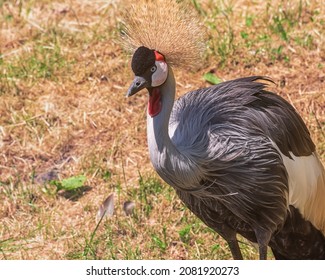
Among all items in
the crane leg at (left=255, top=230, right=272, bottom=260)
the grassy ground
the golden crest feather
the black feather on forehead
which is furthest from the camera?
the grassy ground

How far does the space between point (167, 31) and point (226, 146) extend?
0.50 m

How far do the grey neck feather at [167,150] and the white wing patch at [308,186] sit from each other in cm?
42

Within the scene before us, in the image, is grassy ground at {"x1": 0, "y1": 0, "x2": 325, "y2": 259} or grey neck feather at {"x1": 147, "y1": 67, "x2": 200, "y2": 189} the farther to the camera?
grassy ground at {"x1": 0, "y1": 0, "x2": 325, "y2": 259}

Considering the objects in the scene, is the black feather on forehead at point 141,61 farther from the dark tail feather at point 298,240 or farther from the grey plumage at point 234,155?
the dark tail feather at point 298,240

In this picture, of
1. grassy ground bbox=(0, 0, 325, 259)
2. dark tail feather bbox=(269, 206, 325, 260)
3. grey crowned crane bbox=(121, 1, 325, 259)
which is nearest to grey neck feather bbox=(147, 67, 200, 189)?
grey crowned crane bbox=(121, 1, 325, 259)

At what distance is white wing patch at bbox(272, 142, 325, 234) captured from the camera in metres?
3.63

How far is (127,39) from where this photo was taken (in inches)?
138

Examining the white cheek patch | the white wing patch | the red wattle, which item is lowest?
the white wing patch

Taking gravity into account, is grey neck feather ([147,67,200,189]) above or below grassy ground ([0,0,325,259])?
above

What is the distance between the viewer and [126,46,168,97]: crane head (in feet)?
10.5

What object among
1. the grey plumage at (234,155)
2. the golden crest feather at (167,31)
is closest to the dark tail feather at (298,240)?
the grey plumage at (234,155)

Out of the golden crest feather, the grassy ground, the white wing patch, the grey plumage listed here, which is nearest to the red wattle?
the grey plumage

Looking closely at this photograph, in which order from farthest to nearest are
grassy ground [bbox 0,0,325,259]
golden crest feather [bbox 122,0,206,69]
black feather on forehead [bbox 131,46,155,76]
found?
grassy ground [bbox 0,0,325,259] → golden crest feather [bbox 122,0,206,69] → black feather on forehead [bbox 131,46,155,76]

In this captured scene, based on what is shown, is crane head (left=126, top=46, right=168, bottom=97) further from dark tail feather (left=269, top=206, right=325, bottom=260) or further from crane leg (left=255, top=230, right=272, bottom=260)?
dark tail feather (left=269, top=206, right=325, bottom=260)
